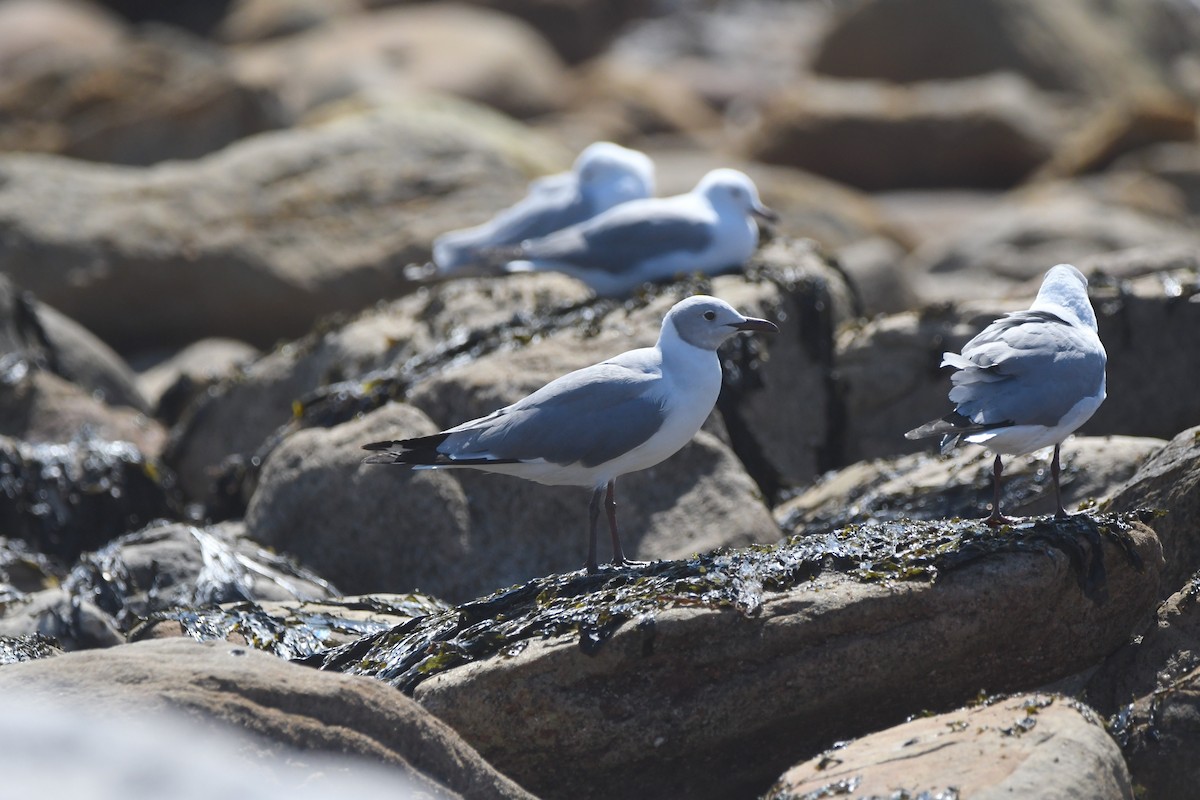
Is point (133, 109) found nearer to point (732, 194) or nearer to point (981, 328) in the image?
point (732, 194)

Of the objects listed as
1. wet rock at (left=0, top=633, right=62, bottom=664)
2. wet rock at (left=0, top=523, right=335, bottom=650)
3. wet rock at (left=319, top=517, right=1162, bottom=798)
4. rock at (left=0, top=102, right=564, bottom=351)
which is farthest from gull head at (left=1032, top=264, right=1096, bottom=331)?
rock at (left=0, top=102, right=564, bottom=351)

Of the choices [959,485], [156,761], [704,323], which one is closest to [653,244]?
[959,485]

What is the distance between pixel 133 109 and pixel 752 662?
1461cm

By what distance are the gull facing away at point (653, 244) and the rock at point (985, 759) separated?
4.82 metres

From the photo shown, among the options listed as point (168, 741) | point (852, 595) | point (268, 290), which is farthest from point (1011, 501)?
point (268, 290)

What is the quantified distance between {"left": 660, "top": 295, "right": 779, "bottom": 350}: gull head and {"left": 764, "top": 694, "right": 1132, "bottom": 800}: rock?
75.6 inches

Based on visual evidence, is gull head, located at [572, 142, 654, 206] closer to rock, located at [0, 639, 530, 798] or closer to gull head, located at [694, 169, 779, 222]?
gull head, located at [694, 169, 779, 222]

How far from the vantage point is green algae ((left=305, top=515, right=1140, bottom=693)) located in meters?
5.38

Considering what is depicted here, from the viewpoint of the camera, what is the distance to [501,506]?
25.6ft

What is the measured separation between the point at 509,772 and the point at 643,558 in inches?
92.2

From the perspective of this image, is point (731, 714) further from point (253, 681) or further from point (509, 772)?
point (253, 681)

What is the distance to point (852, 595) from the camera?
17.6ft

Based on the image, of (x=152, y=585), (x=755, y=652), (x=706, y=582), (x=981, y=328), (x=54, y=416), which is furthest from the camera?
(x=54, y=416)

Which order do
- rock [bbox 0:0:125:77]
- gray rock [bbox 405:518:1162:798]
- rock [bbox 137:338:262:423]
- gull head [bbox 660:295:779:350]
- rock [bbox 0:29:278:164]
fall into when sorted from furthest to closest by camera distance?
rock [bbox 0:0:125:77] < rock [bbox 0:29:278:164] < rock [bbox 137:338:262:423] < gull head [bbox 660:295:779:350] < gray rock [bbox 405:518:1162:798]
